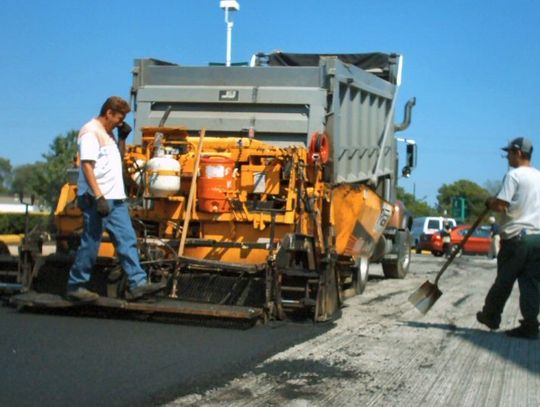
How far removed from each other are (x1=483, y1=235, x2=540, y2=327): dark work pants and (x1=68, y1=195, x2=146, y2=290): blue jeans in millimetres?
3334

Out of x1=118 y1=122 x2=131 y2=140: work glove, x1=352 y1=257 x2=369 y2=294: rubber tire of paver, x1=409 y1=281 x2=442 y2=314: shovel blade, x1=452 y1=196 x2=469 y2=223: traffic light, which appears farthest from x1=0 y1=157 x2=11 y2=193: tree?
x1=409 y1=281 x2=442 y2=314: shovel blade

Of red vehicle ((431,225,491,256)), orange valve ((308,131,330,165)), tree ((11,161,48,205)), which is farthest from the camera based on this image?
red vehicle ((431,225,491,256))

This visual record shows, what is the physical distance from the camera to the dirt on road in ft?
17.1

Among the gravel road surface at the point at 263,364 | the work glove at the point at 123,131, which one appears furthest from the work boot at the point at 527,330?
the work glove at the point at 123,131

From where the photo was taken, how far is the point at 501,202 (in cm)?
768

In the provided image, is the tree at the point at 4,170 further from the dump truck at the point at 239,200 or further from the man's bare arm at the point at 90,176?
the man's bare arm at the point at 90,176

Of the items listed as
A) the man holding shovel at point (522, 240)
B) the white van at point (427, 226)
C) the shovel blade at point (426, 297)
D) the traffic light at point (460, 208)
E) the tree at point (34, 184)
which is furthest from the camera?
the traffic light at point (460, 208)

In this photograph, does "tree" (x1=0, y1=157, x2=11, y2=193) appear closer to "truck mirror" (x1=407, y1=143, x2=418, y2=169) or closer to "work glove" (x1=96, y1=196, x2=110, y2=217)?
"truck mirror" (x1=407, y1=143, x2=418, y2=169)

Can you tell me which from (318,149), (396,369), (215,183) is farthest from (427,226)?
(396,369)

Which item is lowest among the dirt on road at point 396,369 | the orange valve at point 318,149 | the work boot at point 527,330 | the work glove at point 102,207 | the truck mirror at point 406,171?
the dirt on road at point 396,369

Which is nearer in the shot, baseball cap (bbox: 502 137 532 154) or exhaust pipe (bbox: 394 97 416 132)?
baseball cap (bbox: 502 137 532 154)

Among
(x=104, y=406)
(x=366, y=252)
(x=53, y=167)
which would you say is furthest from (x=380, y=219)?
(x=53, y=167)

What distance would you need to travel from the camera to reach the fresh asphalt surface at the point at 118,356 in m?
5.01

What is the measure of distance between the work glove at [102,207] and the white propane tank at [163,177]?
3.63 ft
